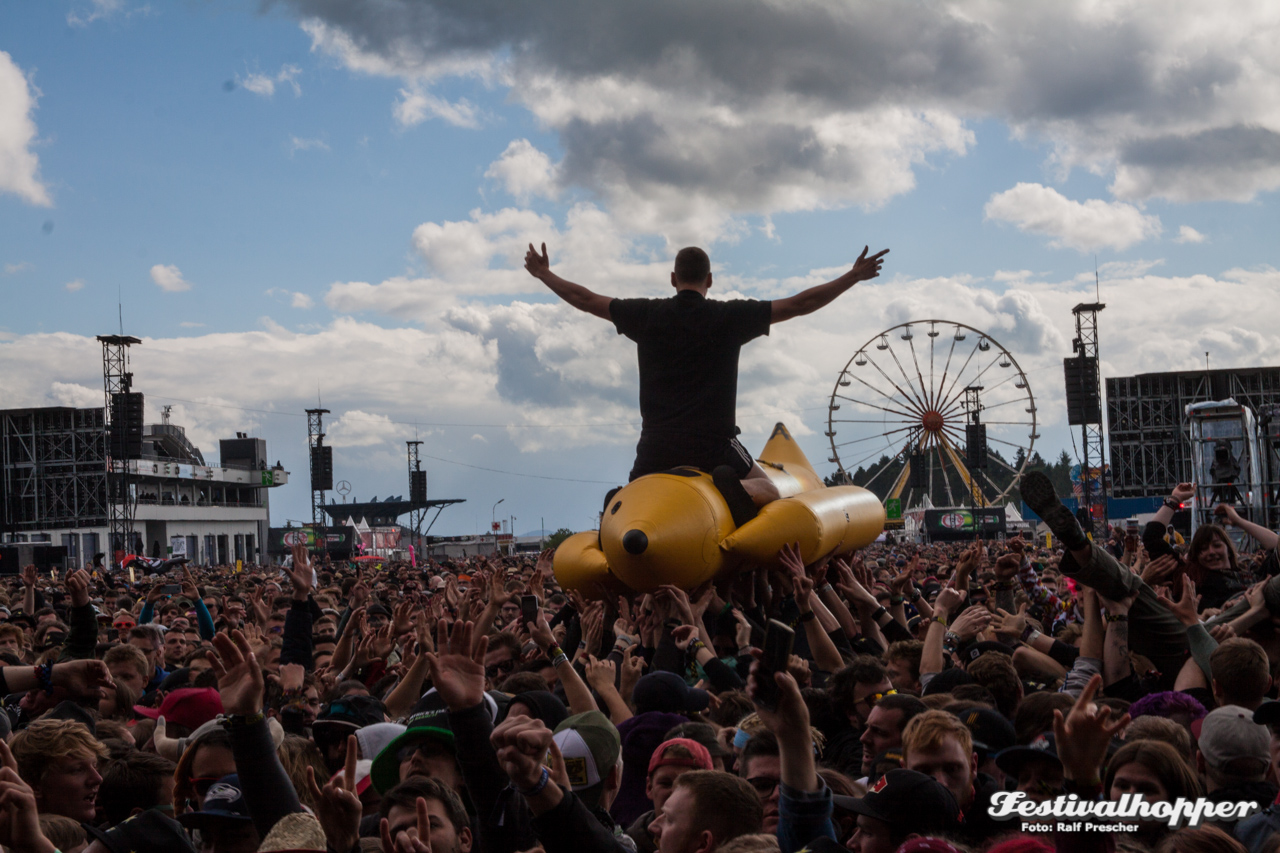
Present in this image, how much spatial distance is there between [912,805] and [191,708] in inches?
127

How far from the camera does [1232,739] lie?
3486 mm

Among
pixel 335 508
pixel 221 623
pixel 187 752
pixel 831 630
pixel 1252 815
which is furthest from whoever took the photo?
pixel 335 508

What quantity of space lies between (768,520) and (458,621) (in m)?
4.62

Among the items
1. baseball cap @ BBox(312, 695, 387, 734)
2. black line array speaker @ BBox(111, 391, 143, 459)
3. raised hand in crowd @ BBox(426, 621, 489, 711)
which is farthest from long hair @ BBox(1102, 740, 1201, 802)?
black line array speaker @ BBox(111, 391, 143, 459)

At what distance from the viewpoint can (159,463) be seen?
64875 millimetres

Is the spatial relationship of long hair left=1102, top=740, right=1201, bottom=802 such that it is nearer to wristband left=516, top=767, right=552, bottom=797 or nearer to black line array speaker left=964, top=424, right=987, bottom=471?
wristband left=516, top=767, right=552, bottom=797

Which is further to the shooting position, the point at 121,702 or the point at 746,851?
the point at 121,702

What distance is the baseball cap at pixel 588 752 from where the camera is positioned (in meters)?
3.46

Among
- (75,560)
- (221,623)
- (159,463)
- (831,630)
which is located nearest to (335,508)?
(159,463)

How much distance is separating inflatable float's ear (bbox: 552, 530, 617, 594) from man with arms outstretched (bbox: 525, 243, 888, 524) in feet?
2.17

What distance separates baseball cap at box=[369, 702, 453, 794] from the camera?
11.9 feet

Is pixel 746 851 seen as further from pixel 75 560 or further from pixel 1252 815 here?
pixel 75 560

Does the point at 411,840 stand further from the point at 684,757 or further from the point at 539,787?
the point at 684,757

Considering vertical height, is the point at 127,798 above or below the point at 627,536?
below
